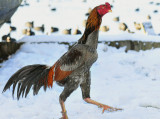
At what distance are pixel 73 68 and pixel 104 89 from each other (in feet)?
6.32

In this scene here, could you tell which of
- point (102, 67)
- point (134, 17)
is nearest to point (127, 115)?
point (102, 67)

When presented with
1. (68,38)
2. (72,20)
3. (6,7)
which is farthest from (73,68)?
(72,20)

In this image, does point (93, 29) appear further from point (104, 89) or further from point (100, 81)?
point (100, 81)

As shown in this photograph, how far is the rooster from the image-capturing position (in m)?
2.74

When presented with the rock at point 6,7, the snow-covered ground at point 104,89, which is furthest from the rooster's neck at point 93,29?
the rock at point 6,7

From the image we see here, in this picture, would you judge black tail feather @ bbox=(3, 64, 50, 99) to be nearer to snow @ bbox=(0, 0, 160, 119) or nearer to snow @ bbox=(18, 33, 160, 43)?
snow @ bbox=(0, 0, 160, 119)

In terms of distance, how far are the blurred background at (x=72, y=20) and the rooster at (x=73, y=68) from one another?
4675mm

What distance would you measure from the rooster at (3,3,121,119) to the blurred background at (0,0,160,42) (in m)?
4.67

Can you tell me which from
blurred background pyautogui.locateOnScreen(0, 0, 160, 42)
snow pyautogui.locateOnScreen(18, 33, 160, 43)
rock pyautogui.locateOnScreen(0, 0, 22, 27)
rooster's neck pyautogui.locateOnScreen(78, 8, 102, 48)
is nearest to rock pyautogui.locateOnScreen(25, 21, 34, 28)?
blurred background pyautogui.locateOnScreen(0, 0, 160, 42)

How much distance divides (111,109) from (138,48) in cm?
419

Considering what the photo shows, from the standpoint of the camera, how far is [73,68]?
2.73 m

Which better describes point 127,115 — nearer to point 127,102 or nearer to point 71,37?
point 127,102

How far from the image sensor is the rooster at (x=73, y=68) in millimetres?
2742

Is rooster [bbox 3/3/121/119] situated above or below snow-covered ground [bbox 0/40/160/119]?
above
